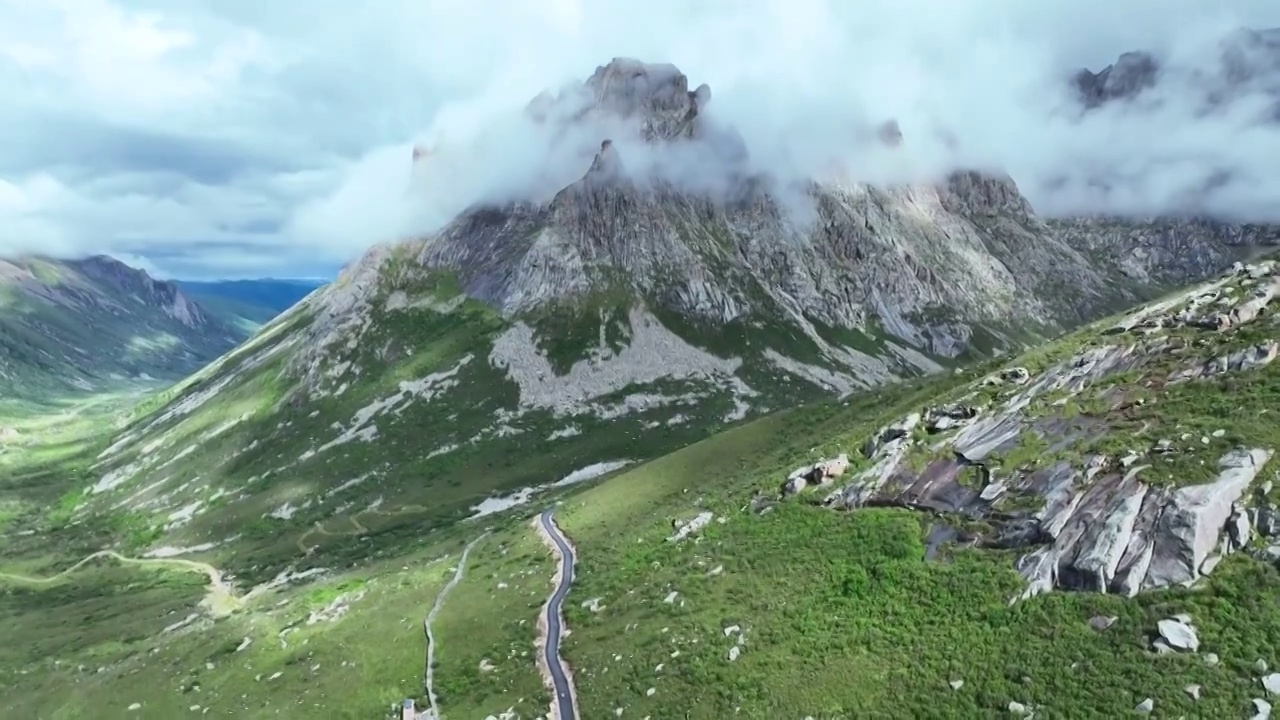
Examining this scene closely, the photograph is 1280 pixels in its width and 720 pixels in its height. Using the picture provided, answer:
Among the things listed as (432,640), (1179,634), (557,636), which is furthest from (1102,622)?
(432,640)

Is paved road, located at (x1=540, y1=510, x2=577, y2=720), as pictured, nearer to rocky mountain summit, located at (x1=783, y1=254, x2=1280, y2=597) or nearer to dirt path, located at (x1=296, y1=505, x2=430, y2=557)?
rocky mountain summit, located at (x1=783, y1=254, x2=1280, y2=597)

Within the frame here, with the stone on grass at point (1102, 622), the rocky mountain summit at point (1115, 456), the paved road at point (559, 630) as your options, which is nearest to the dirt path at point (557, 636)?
the paved road at point (559, 630)

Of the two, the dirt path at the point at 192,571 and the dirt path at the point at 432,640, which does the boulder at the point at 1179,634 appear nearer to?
the dirt path at the point at 432,640

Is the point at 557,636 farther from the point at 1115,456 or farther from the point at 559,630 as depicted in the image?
the point at 1115,456

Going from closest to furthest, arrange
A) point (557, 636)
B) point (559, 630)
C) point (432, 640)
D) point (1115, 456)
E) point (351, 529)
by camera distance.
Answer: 1. point (1115, 456)
2. point (557, 636)
3. point (559, 630)
4. point (432, 640)
5. point (351, 529)

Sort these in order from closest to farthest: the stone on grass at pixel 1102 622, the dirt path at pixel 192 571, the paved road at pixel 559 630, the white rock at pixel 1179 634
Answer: the white rock at pixel 1179 634 < the stone on grass at pixel 1102 622 < the paved road at pixel 559 630 < the dirt path at pixel 192 571

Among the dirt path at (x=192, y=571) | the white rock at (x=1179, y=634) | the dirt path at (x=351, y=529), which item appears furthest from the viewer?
the dirt path at (x=351, y=529)

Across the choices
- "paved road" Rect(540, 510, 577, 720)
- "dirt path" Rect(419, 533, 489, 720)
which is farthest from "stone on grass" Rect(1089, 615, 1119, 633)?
"dirt path" Rect(419, 533, 489, 720)
